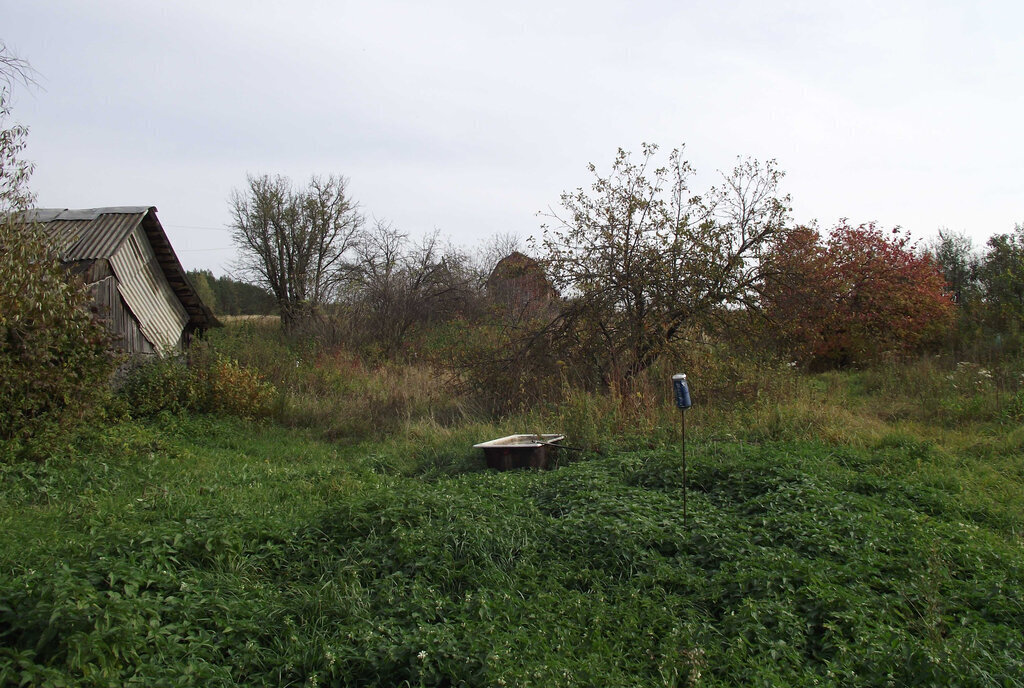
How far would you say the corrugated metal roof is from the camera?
13.1m

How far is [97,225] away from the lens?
46.1ft

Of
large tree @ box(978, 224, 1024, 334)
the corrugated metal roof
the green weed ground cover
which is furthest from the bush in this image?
large tree @ box(978, 224, 1024, 334)

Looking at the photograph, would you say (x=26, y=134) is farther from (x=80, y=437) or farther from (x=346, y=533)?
(x=346, y=533)

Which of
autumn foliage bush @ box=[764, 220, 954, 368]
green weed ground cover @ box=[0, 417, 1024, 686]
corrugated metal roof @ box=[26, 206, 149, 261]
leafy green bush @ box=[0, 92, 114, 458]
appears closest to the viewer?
green weed ground cover @ box=[0, 417, 1024, 686]

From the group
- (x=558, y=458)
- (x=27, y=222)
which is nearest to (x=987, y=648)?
(x=558, y=458)

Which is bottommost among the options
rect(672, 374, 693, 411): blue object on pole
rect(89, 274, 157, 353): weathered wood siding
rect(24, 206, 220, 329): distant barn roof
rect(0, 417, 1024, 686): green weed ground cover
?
rect(0, 417, 1024, 686): green weed ground cover

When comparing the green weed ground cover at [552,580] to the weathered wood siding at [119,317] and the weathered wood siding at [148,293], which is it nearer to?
the weathered wood siding at [119,317]

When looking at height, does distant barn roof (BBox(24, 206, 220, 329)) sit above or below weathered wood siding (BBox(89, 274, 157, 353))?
above

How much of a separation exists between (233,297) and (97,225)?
31.4 meters

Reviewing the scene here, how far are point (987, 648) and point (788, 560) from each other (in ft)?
3.56

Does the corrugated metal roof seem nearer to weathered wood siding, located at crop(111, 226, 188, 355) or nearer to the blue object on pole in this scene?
weathered wood siding, located at crop(111, 226, 188, 355)

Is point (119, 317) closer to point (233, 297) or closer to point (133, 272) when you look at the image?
point (133, 272)

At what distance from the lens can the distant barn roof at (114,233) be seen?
13.2 metres

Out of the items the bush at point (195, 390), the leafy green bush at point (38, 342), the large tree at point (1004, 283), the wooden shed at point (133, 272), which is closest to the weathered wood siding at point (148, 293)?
the wooden shed at point (133, 272)
